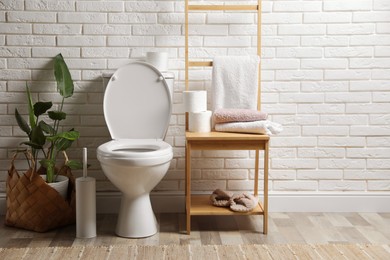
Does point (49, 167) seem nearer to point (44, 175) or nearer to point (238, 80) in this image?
point (44, 175)

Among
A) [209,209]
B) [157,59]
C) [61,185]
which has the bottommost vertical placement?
[209,209]

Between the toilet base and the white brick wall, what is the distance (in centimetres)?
49

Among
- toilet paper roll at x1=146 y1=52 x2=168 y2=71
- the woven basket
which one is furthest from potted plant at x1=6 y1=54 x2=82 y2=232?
toilet paper roll at x1=146 y1=52 x2=168 y2=71

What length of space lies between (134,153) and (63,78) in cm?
77

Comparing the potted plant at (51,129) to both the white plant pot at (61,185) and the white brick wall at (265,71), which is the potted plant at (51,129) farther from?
the white brick wall at (265,71)

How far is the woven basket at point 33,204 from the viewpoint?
3.28m

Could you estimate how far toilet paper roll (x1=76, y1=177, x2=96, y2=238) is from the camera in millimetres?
3236

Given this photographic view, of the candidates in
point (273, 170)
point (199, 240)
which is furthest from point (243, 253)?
point (273, 170)

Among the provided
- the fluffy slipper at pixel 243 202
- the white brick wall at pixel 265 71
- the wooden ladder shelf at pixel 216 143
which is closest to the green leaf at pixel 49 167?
the white brick wall at pixel 265 71

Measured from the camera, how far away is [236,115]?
329 cm

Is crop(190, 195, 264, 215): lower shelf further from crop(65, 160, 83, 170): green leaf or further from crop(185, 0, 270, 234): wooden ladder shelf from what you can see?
crop(65, 160, 83, 170): green leaf

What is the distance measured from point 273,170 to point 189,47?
3.05ft

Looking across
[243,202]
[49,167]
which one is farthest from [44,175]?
[243,202]

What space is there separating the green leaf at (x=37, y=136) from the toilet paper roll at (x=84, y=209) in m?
0.33
